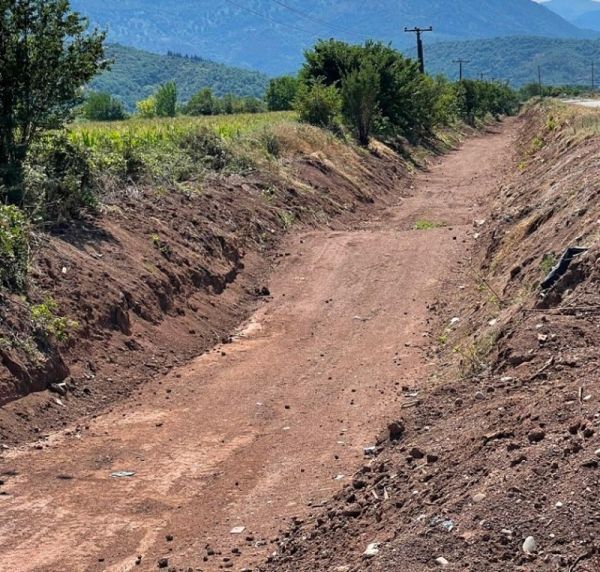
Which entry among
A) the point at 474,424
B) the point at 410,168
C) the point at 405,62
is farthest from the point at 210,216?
the point at 405,62

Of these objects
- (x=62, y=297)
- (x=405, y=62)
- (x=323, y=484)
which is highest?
(x=405, y=62)

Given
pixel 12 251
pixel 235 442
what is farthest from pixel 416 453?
pixel 12 251

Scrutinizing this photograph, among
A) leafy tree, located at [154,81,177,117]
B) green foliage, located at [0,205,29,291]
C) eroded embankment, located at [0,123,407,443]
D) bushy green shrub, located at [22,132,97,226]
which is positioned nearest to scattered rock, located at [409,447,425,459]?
eroded embankment, located at [0,123,407,443]

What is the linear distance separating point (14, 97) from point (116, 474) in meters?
7.23

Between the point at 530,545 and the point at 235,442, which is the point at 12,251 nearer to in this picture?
the point at 235,442

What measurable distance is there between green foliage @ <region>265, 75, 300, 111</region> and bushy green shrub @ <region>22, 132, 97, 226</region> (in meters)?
51.9

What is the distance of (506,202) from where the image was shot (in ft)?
65.1

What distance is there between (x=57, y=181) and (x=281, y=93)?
57.0 metres

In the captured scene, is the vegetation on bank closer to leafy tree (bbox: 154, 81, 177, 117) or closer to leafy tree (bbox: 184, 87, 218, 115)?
leafy tree (bbox: 184, 87, 218, 115)

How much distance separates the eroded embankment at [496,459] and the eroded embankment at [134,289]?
11.4ft

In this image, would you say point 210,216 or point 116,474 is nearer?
point 116,474

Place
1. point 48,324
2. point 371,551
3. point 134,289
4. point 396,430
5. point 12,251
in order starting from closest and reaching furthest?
point 371,551 < point 396,430 < point 48,324 < point 12,251 < point 134,289

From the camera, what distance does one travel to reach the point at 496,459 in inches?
240

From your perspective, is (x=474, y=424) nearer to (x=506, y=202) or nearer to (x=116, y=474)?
(x=116, y=474)
